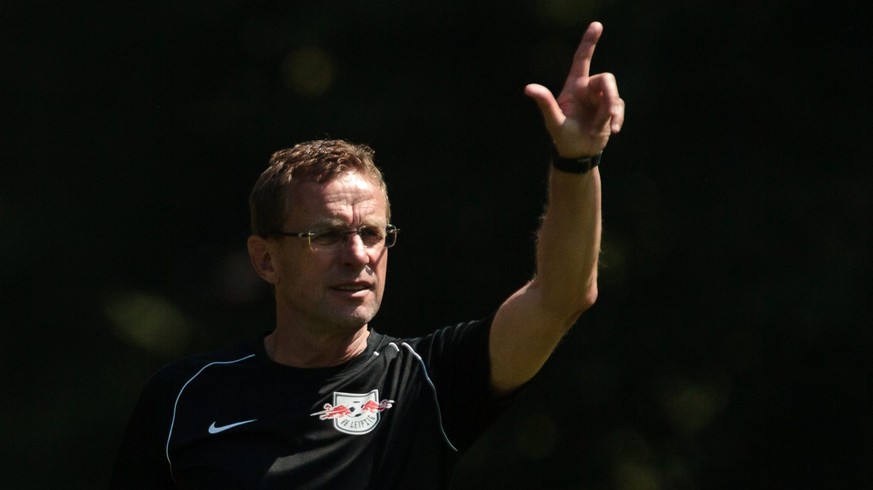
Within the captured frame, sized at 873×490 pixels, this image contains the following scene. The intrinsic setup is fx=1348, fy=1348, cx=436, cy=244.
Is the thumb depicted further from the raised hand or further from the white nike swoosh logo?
the white nike swoosh logo

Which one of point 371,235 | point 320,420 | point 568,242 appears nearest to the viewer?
point 568,242

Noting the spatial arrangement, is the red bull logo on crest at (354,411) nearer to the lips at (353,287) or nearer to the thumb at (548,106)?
the lips at (353,287)

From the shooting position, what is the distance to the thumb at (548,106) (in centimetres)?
238

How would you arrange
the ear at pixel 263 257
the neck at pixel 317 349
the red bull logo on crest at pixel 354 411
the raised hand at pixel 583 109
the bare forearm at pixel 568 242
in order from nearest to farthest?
1. the raised hand at pixel 583 109
2. the bare forearm at pixel 568 242
3. the red bull logo on crest at pixel 354 411
4. the neck at pixel 317 349
5. the ear at pixel 263 257

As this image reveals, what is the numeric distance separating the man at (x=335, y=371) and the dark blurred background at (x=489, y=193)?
1927 mm

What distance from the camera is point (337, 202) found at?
281 cm

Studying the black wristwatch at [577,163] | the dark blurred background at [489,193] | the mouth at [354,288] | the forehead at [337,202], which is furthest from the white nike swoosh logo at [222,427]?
the dark blurred background at [489,193]

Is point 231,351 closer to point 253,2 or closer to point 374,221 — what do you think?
point 374,221

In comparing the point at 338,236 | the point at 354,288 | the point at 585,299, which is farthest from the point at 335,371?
the point at 585,299

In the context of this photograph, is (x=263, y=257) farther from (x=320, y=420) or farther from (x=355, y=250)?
(x=320, y=420)

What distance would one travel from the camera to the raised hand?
2363mm

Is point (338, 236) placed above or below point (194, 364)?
above

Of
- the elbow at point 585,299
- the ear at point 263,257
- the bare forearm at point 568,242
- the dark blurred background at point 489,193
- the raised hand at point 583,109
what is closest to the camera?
the raised hand at point 583,109

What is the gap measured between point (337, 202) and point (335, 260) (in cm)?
12
